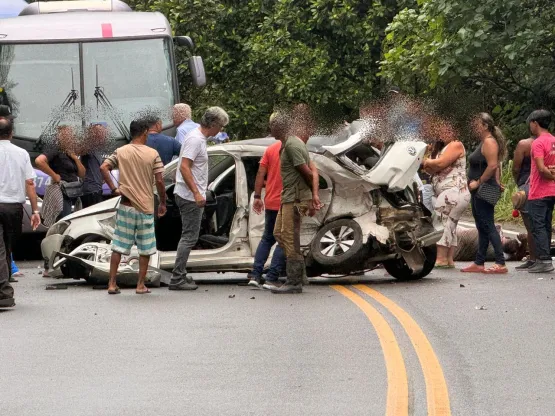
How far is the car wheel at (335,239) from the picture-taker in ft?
47.4

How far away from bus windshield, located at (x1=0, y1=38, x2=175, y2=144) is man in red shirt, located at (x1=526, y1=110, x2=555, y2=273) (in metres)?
5.97

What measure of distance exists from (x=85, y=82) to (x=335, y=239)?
6.71 meters

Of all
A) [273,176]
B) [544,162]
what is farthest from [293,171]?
[544,162]

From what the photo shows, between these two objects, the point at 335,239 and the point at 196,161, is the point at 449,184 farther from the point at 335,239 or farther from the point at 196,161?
the point at 196,161

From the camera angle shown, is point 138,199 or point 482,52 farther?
point 482,52

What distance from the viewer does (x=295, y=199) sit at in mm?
13805

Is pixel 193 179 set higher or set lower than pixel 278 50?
higher

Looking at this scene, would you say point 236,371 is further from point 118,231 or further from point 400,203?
point 400,203

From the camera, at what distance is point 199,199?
1389cm

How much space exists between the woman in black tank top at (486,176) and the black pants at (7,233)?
5339mm

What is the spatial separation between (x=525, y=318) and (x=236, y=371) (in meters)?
3.51

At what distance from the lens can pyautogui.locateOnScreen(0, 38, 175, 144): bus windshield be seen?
19.7m

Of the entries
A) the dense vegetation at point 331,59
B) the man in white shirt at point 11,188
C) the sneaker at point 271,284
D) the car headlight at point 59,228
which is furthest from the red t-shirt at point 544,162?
the dense vegetation at point 331,59

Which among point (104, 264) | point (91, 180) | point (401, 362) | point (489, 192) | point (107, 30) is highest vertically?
point (107, 30)
